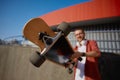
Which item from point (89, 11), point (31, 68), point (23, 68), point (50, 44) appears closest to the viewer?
point (50, 44)

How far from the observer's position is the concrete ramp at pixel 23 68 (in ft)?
13.7

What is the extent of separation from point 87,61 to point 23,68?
4836 millimetres

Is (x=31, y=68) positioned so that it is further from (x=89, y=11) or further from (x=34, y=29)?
(x=89, y=11)

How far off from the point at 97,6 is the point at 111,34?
1.82m

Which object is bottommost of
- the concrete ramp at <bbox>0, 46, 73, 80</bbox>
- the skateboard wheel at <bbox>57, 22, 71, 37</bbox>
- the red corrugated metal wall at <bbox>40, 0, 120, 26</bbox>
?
the concrete ramp at <bbox>0, 46, 73, 80</bbox>

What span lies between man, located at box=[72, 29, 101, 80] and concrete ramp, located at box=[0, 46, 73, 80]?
1362mm

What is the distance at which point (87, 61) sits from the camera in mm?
2266

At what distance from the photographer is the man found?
7.04 ft

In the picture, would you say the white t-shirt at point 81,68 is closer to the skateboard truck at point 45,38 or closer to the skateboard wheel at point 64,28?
the skateboard wheel at point 64,28

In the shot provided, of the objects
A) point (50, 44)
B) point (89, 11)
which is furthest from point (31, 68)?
point (89, 11)

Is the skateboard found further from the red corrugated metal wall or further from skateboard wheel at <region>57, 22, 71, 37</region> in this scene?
the red corrugated metal wall

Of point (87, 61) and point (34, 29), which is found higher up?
point (34, 29)

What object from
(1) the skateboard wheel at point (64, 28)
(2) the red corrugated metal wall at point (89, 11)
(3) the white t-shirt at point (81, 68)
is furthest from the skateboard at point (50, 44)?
(2) the red corrugated metal wall at point (89, 11)

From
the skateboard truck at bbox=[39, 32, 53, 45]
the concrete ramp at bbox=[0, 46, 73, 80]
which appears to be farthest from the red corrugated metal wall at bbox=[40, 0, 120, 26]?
the skateboard truck at bbox=[39, 32, 53, 45]
